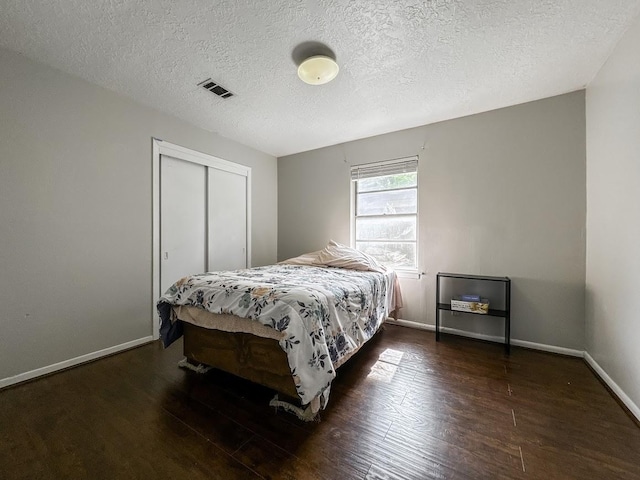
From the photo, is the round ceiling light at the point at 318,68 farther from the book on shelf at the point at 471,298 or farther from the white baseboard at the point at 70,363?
the white baseboard at the point at 70,363

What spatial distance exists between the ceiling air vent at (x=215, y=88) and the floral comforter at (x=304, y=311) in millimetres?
1736

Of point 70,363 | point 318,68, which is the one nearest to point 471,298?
point 318,68

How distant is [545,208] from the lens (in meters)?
2.57

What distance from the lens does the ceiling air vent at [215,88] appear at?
7.70 feet

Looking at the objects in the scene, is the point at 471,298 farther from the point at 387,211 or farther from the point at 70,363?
the point at 70,363

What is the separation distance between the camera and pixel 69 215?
7.34 ft

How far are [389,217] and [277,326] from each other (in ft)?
7.92

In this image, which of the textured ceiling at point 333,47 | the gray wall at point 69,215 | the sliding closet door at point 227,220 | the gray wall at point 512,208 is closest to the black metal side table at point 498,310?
the gray wall at point 512,208

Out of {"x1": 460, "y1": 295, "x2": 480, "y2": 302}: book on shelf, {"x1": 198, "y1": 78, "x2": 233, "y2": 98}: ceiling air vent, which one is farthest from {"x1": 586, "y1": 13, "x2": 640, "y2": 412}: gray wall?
{"x1": 198, "y1": 78, "x2": 233, "y2": 98}: ceiling air vent

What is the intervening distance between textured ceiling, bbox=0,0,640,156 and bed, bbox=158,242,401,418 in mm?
1742

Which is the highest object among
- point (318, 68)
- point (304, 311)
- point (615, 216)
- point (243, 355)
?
point (318, 68)

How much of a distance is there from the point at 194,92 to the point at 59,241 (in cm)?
176

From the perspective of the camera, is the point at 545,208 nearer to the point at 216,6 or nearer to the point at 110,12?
the point at 216,6

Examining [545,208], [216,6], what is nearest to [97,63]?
[216,6]
